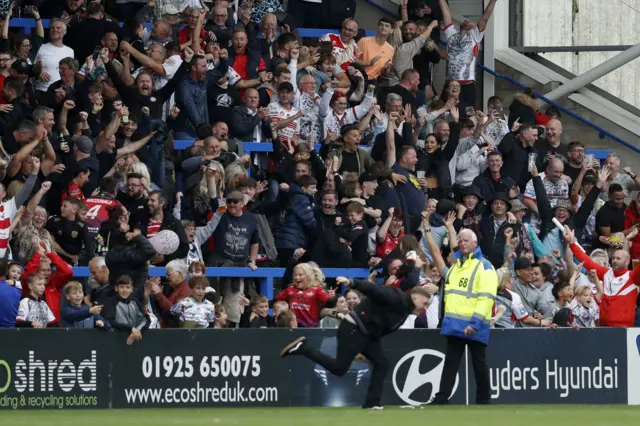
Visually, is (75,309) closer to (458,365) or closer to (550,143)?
(458,365)

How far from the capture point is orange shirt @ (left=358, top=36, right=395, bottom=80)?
23.5 meters

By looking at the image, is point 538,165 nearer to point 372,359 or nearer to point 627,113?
point 627,113

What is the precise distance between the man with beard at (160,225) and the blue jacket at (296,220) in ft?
5.44

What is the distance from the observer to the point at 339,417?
48.7 feet

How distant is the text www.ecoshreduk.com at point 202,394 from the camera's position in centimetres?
1708

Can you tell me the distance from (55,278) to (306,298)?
9.68 feet

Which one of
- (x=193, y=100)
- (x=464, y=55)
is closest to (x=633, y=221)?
(x=464, y=55)

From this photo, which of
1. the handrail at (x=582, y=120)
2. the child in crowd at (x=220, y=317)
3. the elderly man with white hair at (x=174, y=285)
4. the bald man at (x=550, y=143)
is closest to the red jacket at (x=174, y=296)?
the elderly man with white hair at (x=174, y=285)

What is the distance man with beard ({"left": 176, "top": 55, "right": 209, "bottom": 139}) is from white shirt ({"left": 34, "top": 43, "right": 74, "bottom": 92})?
5.36ft

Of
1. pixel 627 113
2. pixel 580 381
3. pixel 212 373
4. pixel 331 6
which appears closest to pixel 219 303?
pixel 212 373

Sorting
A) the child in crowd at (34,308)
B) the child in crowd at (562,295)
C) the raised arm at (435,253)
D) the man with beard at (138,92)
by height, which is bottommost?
the child in crowd at (562,295)

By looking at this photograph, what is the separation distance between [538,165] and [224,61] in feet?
16.2

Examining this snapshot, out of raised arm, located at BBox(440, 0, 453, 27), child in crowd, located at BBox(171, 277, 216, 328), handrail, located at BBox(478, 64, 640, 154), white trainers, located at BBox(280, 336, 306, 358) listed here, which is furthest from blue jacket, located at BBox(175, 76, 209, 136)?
handrail, located at BBox(478, 64, 640, 154)

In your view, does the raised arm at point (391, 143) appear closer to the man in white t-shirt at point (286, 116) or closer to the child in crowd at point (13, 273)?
the man in white t-shirt at point (286, 116)
